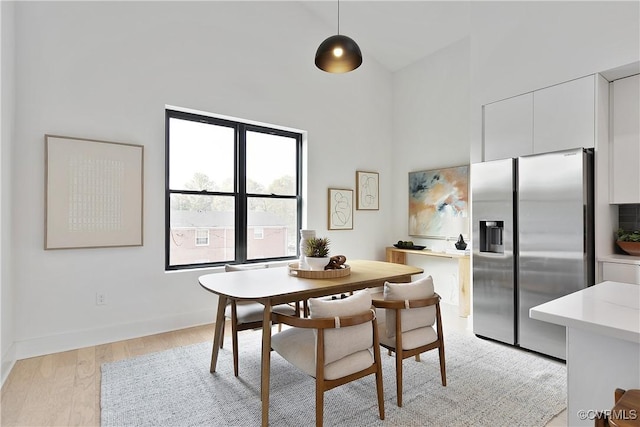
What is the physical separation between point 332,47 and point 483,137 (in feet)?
6.60

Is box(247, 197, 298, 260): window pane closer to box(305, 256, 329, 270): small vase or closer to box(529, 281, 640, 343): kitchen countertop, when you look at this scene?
box(305, 256, 329, 270): small vase

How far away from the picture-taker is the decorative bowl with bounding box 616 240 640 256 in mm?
2744

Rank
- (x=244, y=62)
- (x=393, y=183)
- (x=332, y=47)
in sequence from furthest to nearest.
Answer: (x=393, y=183) → (x=244, y=62) → (x=332, y=47)

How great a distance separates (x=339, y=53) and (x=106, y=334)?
314 cm

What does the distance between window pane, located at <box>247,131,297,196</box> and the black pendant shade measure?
6.68 ft

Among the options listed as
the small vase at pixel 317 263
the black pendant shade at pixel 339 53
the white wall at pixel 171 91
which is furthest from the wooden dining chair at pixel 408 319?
the white wall at pixel 171 91

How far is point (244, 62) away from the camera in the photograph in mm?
4039

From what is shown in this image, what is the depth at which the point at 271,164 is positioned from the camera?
14.6 ft

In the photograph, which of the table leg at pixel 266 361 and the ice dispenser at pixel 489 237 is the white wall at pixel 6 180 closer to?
the table leg at pixel 266 361

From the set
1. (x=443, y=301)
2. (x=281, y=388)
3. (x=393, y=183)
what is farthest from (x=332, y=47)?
(x=443, y=301)

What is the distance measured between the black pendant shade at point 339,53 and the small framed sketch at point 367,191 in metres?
2.70

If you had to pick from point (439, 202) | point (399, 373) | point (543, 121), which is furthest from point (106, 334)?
point (543, 121)

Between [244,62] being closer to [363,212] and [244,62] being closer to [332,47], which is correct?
[332,47]

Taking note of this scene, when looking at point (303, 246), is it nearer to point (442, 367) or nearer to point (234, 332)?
point (234, 332)
